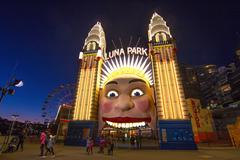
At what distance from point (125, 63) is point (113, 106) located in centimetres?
A: 746

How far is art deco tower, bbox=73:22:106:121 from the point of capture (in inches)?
817

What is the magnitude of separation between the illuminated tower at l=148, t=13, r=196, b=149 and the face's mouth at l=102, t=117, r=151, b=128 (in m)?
2.29

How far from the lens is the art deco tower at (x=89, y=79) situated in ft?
68.1

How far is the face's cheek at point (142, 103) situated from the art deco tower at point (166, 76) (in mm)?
1290

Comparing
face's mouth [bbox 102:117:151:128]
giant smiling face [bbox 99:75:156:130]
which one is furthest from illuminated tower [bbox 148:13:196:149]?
face's mouth [bbox 102:117:151:128]

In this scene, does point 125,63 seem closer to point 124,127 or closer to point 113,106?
point 113,106

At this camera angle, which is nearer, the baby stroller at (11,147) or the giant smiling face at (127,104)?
the baby stroller at (11,147)

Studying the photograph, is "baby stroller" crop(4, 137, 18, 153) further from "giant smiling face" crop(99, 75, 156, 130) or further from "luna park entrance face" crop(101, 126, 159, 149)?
"giant smiling face" crop(99, 75, 156, 130)

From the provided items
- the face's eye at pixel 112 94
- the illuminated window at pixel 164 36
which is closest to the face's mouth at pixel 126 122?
the face's eye at pixel 112 94

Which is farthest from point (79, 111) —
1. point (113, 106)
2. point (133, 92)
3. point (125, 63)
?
point (125, 63)

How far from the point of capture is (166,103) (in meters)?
18.2

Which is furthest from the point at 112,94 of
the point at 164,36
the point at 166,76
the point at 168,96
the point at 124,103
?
the point at 164,36

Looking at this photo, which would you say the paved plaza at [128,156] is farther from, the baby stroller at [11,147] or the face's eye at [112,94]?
the face's eye at [112,94]

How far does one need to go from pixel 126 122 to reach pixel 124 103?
7.88 feet
